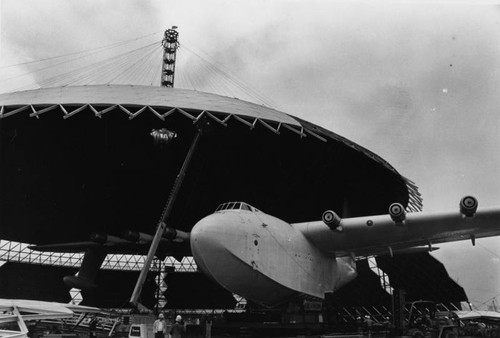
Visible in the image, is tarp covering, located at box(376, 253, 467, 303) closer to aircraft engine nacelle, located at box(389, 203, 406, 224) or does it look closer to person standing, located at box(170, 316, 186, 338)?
aircraft engine nacelle, located at box(389, 203, 406, 224)

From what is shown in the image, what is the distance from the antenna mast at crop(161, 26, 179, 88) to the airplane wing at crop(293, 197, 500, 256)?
26.8 meters

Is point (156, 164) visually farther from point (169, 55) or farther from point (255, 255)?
point (169, 55)

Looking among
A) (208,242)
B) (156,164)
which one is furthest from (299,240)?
(156,164)

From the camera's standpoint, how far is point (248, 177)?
32312mm

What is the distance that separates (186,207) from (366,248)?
16822 millimetres

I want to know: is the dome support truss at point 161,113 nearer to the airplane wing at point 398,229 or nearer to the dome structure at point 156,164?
the dome structure at point 156,164

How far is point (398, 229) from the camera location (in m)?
21.6

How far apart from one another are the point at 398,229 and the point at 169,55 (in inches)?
1195

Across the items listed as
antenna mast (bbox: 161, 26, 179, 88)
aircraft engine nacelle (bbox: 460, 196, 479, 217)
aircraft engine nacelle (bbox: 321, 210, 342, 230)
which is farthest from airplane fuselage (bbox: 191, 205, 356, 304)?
antenna mast (bbox: 161, 26, 179, 88)

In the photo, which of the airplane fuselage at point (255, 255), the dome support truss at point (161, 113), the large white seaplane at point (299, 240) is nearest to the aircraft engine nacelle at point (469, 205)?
the large white seaplane at point (299, 240)

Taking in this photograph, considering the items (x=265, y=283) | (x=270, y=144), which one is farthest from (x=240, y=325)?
(x=270, y=144)

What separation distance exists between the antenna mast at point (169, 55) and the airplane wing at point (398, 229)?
88.0 ft

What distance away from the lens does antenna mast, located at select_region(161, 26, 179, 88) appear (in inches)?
1672

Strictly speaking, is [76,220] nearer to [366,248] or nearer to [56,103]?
[56,103]
